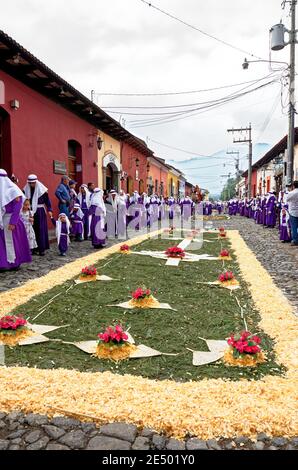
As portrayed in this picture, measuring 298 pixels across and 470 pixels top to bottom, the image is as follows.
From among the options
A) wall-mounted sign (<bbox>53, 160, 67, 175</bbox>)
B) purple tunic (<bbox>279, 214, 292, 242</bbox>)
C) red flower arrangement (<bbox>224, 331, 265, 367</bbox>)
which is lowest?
red flower arrangement (<bbox>224, 331, 265, 367</bbox>)

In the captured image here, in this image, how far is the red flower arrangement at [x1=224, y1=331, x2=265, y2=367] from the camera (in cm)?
322

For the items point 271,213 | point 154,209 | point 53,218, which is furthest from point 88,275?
point 154,209

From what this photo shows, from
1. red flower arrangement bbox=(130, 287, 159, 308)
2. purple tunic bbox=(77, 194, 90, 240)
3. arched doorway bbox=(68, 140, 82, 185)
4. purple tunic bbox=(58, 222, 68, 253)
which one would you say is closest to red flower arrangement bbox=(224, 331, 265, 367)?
red flower arrangement bbox=(130, 287, 159, 308)

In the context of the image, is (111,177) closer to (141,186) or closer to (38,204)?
(141,186)

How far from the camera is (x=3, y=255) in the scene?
692 centimetres

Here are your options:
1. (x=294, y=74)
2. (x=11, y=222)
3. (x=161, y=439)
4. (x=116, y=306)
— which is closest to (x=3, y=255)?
(x=11, y=222)

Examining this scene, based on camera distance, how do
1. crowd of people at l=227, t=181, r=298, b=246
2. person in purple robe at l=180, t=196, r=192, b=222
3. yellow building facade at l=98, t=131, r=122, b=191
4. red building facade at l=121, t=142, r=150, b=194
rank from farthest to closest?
person in purple robe at l=180, t=196, r=192, b=222
red building facade at l=121, t=142, r=150, b=194
yellow building facade at l=98, t=131, r=122, b=191
crowd of people at l=227, t=181, r=298, b=246

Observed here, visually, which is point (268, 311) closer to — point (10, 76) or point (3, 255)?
point (3, 255)

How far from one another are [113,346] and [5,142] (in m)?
7.71

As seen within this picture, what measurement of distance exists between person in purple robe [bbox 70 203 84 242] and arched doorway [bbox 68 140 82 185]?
356 centimetres

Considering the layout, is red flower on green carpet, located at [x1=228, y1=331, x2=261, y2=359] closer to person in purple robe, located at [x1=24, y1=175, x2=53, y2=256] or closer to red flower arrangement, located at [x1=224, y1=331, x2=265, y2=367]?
red flower arrangement, located at [x1=224, y1=331, x2=265, y2=367]

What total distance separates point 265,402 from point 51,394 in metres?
1.49

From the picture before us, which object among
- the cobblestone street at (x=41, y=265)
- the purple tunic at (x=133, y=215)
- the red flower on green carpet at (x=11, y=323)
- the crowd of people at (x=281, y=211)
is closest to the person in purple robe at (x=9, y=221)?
the cobblestone street at (x=41, y=265)

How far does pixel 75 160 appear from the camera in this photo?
48.7 feet
